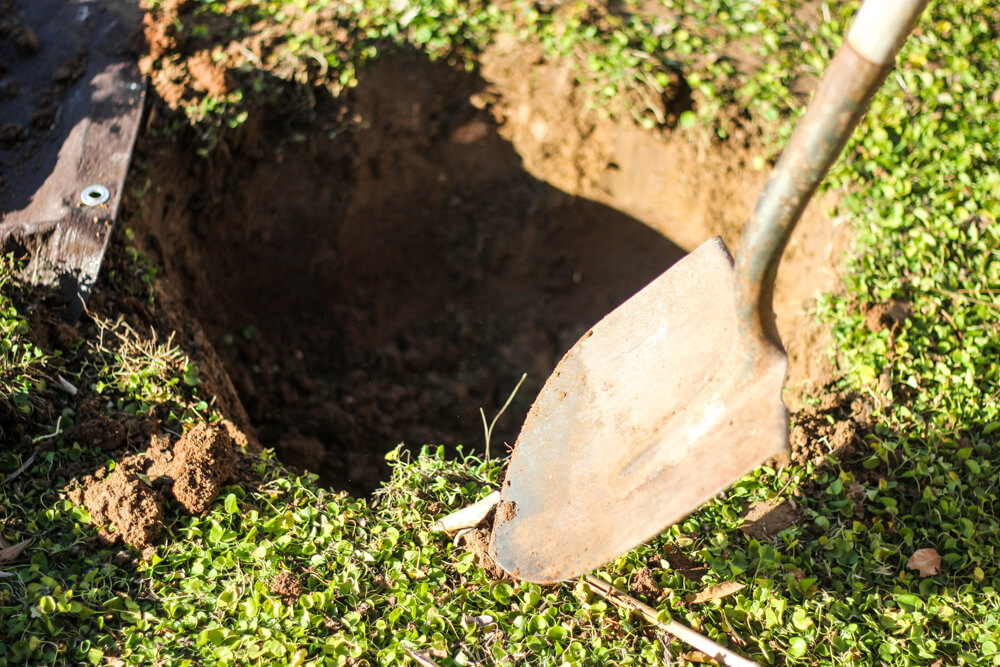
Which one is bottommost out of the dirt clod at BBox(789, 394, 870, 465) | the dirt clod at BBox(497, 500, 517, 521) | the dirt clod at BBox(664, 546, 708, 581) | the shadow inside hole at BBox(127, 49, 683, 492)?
the shadow inside hole at BBox(127, 49, 683, 492)

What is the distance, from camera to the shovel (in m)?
1.74

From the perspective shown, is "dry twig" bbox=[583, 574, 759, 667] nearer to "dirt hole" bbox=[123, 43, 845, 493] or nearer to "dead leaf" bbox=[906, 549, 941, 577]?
"dead leaf" bbox=[906, 549, 941, 577]

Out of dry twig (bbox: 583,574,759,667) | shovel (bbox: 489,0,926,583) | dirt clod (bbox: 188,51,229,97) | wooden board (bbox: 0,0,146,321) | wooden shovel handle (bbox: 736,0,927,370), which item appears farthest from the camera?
dirt clod (bbox: 188,51,229,97)

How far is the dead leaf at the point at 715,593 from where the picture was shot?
2322 mm

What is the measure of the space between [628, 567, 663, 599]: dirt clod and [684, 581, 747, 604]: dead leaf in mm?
107

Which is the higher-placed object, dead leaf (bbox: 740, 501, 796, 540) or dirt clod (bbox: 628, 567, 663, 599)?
dead leaf (bbox: 740, 501, 796, 540)

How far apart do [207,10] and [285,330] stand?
1.73 metres

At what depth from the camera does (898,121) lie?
11.5 feet

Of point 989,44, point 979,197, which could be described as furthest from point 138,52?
point 989,44

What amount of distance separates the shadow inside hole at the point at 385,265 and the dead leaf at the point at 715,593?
1.48 metres

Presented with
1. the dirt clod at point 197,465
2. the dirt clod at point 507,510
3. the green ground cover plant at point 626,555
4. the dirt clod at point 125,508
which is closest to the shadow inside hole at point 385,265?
the green ground cover plant at point 626,555

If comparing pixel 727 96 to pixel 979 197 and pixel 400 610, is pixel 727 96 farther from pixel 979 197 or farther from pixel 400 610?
pixel 400 610

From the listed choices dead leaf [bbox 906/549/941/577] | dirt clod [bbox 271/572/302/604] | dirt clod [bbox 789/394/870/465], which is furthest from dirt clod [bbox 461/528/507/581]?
dead leaf [bbox 906/549/941/577]

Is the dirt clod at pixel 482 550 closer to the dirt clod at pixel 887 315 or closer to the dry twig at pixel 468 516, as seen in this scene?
Result: the dry twig at pixel 468 516
